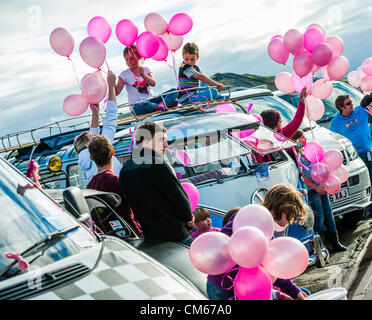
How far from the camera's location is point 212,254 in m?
2.92

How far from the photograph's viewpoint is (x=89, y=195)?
3.63 m

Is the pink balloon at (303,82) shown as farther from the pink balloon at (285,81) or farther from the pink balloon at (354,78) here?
the pink balloon at (354,78)

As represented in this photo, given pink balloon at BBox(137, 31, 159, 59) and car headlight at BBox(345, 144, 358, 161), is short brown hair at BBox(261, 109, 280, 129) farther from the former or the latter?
pink balloon at BBox(137, 31, 159, 59)

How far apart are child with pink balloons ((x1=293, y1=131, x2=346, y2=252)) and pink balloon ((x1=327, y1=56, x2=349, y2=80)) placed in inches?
39.5

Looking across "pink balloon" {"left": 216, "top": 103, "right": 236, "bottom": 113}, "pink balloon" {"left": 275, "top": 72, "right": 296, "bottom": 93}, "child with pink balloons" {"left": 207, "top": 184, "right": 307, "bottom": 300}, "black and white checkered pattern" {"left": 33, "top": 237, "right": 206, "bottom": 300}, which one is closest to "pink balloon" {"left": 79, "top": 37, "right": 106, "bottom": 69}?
"pink balloon" {"left": 216, "top": 103, "right": 236, "bottom": 113}

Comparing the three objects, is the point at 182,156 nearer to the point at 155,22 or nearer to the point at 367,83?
the point at 155,22

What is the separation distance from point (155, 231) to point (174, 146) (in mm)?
1843

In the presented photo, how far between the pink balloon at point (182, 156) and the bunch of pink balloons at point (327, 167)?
5.27 feet

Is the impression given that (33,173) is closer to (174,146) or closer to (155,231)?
(155,231)

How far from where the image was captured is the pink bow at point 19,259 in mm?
2205

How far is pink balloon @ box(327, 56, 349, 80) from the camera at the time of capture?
6418 mm

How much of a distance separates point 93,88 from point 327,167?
285cm

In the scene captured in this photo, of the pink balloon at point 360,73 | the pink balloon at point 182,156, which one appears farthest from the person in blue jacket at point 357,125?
the pink balloon at point 182,156
